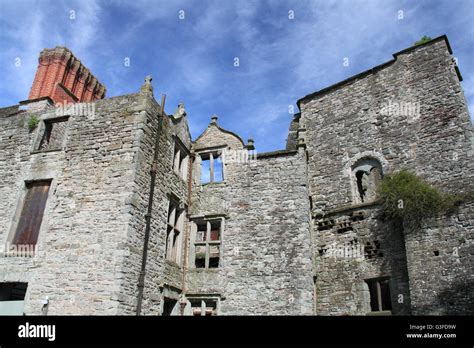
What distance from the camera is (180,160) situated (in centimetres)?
1377

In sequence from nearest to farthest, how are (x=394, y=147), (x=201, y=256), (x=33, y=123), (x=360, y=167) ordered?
1. (x=394, y=147)
2. (x=33, y=123)
3. (x=360, y=167)
4. (x=201, y=256)

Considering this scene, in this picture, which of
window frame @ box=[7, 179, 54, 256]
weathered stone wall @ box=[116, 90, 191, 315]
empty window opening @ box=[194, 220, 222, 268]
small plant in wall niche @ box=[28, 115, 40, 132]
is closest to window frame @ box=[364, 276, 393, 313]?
empty window opening @ box=[194, 220, 222, 268]

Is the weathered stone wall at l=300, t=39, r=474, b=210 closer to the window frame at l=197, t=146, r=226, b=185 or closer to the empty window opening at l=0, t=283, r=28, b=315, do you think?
the window frame at l=197, t=146, r=226, b=185

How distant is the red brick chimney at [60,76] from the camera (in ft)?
83.5

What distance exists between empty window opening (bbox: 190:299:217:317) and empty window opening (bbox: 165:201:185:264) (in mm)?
1425

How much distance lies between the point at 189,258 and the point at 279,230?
322 cm

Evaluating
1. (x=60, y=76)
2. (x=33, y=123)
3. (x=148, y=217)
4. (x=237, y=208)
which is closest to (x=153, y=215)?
(x=148, y=217)

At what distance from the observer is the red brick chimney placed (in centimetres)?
2544

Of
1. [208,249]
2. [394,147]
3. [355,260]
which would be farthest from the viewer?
[208,249]

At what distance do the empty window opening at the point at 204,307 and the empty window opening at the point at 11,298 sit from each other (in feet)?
16.1

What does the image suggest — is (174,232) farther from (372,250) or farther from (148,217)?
(372,250)

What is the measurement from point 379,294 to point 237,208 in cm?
519

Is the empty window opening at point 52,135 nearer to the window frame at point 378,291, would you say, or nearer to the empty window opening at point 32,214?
the empty window opening at point 32,214

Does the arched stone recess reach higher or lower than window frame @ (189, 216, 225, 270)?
higher
